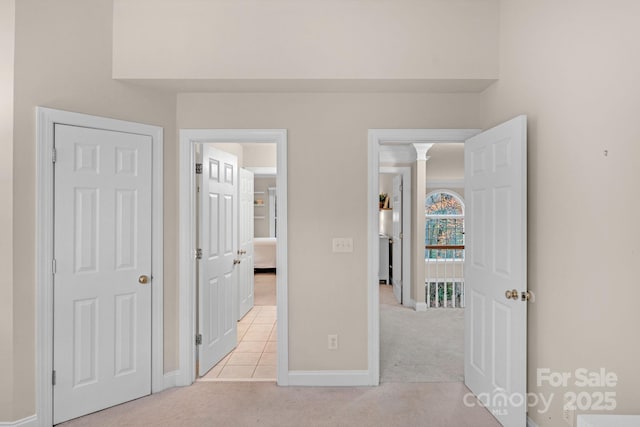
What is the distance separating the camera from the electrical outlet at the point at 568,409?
1.80m

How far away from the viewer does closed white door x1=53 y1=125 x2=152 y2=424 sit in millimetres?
2258

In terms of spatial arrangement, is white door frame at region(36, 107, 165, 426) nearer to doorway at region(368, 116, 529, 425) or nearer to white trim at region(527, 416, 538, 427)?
doorway at region(368, 116, 529, 425)

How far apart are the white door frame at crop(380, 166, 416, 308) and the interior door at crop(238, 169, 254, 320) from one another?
1950mm

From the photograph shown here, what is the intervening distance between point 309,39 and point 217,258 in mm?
1991

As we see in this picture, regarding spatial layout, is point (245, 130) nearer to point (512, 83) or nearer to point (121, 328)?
point (121, 328)

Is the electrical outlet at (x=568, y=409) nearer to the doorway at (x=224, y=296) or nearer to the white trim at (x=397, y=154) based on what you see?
the doorway at (x=224, y=296)

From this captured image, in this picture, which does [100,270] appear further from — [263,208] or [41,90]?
[263,208]

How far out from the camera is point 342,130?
2.77 meters

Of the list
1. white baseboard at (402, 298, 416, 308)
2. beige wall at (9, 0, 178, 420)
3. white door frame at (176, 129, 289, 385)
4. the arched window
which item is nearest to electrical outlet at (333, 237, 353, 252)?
white door frame at (176, 129, 289, 385)

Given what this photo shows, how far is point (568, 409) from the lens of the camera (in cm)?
183

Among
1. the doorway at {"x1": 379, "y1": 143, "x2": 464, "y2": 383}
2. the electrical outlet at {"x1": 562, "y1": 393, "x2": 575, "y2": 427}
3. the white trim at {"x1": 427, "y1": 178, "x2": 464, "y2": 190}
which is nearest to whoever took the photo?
the electrical outlet at {"x1": 562, "y1": 393, "x2": 575, "y2": 427}

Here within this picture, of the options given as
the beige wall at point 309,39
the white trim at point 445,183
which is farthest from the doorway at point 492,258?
the white trim at point 445,183

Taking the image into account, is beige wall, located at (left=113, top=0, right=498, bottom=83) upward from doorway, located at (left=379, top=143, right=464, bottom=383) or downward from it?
upward

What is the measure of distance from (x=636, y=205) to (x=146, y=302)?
2951 mm
